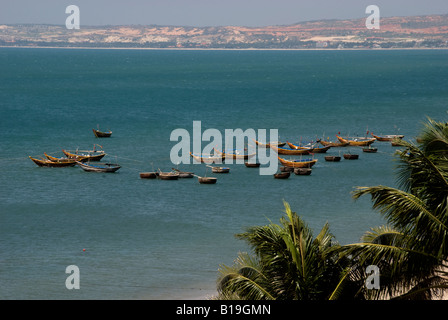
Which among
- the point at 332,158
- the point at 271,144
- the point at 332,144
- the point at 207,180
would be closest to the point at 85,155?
the point at 207,180

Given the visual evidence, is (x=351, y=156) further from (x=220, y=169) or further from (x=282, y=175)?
(x=220, y=169)

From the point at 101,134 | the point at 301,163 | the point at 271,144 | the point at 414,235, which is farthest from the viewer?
the point at 101,134

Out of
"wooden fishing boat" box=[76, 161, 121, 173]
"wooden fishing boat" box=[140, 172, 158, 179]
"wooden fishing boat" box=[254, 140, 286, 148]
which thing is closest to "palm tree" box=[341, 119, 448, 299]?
"wooden fishing boat" box=[140, 172, 158, 179]

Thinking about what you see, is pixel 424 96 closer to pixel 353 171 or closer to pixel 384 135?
pixel 384 135

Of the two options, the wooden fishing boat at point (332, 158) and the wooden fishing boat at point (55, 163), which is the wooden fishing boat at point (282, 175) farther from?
the wooden fishing boat at point (55, 163)

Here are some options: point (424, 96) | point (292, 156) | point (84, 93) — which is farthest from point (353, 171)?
point (84, 93)

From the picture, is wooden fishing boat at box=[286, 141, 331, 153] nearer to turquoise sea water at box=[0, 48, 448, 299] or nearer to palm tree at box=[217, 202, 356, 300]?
turquoise sea water at box=[0, 48, 448, 299]

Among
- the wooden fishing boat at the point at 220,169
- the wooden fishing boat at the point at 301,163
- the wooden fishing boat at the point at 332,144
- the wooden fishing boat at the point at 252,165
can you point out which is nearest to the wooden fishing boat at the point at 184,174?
the wooden fishing boat at the point at 220,169
